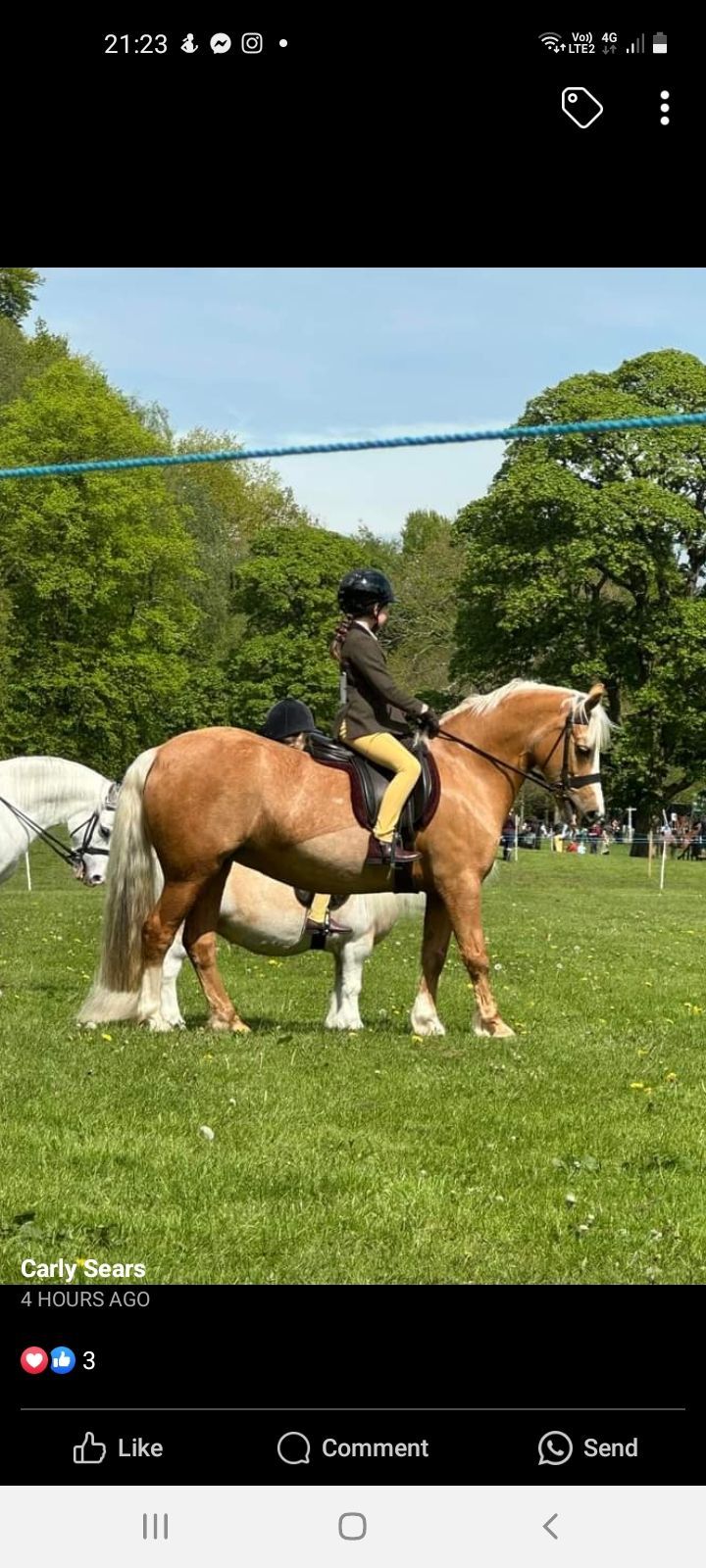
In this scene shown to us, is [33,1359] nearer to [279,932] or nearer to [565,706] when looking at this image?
[279,932]

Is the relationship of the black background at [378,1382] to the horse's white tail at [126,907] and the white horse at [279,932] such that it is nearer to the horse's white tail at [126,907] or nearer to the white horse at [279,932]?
the horse's white tail at [126,907]

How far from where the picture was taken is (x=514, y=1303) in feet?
9.49

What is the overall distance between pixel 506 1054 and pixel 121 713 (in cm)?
3459

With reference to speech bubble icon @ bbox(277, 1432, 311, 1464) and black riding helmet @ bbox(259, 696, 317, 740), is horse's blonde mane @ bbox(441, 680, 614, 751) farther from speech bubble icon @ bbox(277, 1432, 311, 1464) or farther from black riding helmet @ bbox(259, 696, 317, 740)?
speech bubble icon @ bbox(277, 1432, 311, 1464)

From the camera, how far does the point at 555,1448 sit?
268cm

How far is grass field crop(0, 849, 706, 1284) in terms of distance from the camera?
482 centimetres

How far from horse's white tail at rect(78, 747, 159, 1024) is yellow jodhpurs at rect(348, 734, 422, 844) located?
157 cm

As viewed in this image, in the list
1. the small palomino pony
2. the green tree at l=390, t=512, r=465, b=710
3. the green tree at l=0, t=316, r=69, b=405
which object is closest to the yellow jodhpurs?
the small palomino pony

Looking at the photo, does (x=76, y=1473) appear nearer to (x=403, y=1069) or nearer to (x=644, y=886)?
(x=403, y=1069)

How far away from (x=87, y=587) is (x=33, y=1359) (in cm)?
3806

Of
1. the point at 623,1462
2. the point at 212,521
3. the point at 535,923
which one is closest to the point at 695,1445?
the point at 623,1462

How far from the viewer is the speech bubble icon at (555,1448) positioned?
105 inches
